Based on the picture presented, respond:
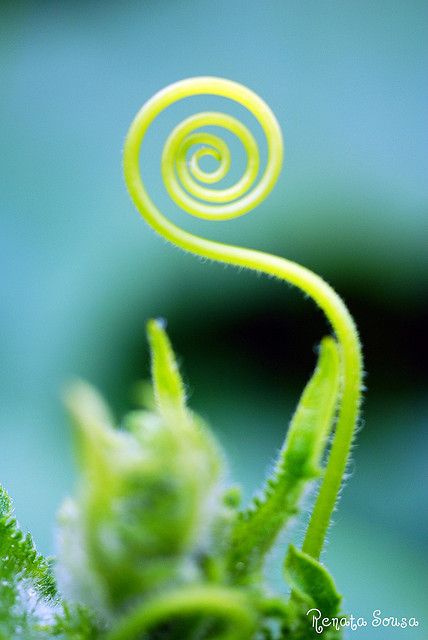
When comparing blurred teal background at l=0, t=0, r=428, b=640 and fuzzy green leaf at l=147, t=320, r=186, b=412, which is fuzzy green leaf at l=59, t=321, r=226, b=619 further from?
blurred teal background at l=0, t=0, r=428, b=640

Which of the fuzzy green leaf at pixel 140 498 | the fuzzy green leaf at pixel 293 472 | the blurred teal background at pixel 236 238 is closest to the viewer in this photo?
the fuzzy green leaf at pixel 140 498

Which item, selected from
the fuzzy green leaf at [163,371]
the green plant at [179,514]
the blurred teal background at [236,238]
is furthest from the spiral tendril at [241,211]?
the blurred teal background at [236,238]

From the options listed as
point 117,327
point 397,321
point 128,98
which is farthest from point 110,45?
point 397,321

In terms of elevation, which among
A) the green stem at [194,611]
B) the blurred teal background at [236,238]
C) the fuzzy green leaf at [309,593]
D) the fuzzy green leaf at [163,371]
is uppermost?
the blurred teal background at [236,238]

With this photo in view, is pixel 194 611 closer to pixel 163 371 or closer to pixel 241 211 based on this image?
pixel 163 371

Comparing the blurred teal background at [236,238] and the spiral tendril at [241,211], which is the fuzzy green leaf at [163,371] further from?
the blurred teal background at [236,238]

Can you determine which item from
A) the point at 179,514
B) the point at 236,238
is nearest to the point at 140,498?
the point at 179,514

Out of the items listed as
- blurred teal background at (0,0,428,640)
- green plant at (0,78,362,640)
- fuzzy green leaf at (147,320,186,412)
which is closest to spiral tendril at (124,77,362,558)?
green plant at (0,78,362,640)

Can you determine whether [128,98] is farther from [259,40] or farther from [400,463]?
[400,463]
